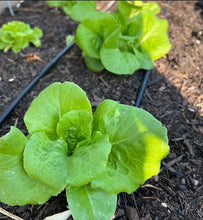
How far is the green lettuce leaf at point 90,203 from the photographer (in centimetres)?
132

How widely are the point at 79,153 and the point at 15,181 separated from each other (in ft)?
1.29

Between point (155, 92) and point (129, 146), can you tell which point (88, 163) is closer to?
point (129, 146)

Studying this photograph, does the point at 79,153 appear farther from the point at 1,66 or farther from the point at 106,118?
the point at 1,66

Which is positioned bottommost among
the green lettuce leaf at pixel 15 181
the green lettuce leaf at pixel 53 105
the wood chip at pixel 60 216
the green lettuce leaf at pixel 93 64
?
the wood chip at pixel 60 216

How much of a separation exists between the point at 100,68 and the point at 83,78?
22cm

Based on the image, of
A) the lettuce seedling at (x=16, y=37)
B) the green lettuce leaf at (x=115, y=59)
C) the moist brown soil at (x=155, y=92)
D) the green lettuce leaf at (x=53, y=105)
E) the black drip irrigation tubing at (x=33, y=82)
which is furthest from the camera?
the lettuce seedling at (x=16, y=37)

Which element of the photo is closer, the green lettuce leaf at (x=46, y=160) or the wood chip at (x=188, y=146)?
the green lettuce leaf at (x=46, y=160)

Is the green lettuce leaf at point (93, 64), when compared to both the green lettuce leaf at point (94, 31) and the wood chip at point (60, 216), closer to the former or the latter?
the green lettuce leaf at point (94, 31)

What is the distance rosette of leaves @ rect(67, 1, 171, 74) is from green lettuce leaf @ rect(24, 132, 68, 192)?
1.11 metres

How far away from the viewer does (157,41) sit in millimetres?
2568

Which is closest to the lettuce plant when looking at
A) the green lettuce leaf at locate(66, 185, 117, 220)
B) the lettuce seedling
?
the green lettuce leaf at locate(66, 185, 117, 220)

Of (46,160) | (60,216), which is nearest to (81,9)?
(46,160)

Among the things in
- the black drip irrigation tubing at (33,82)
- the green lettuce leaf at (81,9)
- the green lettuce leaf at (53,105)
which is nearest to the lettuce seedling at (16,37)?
the black drip irrigation tubing at (33,82)

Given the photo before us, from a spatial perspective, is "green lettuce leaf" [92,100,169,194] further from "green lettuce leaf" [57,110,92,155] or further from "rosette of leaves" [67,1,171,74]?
"rosette of leaves" [67,1,171,74]
